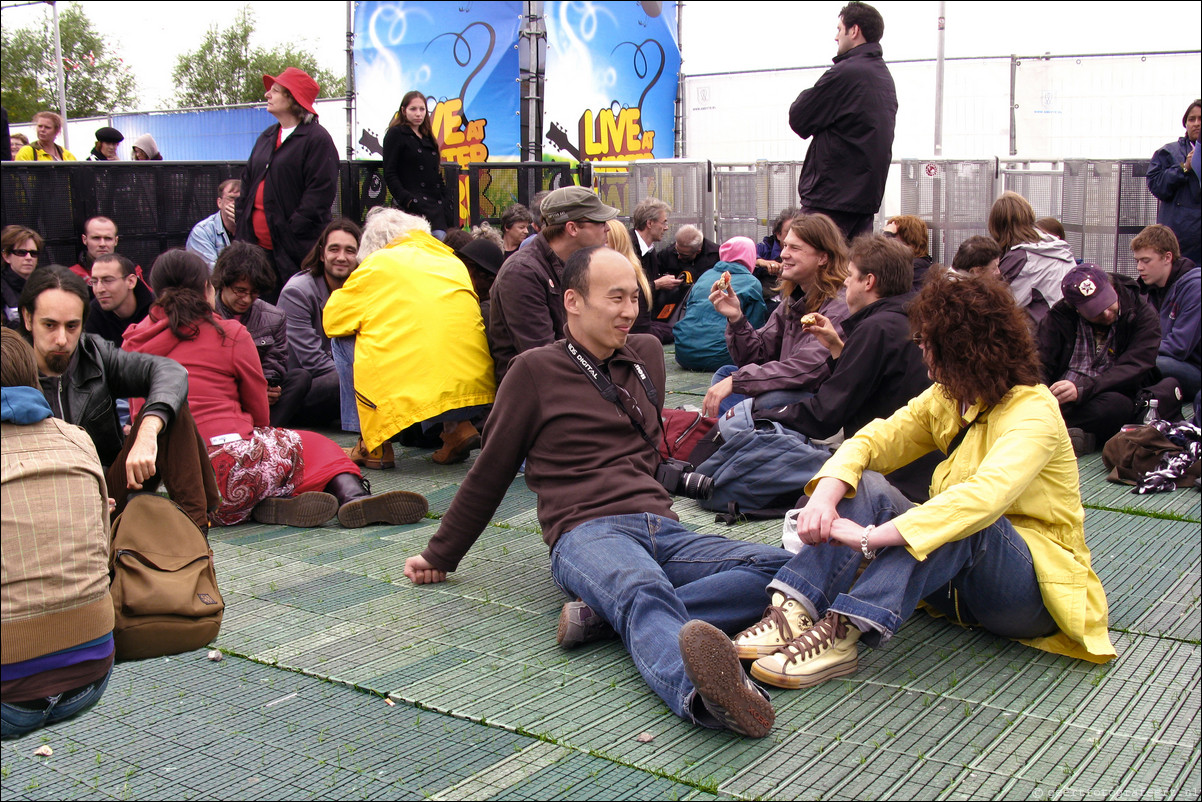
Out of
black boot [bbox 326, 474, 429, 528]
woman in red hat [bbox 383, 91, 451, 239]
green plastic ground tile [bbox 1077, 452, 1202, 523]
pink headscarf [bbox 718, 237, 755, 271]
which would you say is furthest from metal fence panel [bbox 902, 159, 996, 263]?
black boot [bbox 326, 474, 429, 528]

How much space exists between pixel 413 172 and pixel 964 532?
694cm

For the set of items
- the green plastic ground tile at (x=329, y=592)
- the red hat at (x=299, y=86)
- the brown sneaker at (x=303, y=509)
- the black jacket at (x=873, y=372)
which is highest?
the red hat at (x=299, y=86)

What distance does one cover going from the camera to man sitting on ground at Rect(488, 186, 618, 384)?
579 centimetres

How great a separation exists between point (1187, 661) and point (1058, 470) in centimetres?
75

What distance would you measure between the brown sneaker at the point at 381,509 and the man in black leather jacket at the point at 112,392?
4.31 ft

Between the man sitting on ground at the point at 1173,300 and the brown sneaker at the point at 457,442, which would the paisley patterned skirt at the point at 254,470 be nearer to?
the brown sneaker at the point at 457,442

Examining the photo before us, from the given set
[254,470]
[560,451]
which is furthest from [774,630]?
[254,470]

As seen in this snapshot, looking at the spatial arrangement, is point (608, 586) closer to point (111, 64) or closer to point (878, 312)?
point (878, 312)

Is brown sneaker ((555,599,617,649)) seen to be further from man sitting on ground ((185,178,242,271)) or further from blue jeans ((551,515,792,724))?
man sitting on ground ((185,178,242,271))

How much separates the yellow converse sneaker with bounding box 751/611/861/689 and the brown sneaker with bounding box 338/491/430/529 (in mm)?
2403

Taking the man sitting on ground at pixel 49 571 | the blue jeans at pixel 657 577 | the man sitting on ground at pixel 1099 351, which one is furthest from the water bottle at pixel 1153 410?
the man sitting on ground at pixel 49 571

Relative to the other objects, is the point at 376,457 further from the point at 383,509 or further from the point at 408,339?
the point at 383,509

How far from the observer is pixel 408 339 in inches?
241

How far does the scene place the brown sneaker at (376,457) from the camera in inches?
256
